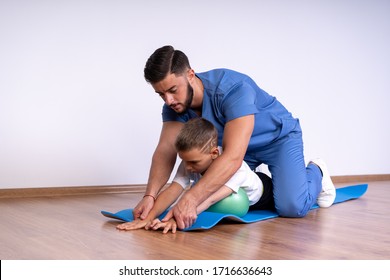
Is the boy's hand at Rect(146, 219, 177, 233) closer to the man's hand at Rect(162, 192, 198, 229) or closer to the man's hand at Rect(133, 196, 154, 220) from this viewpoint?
the man's hand at Rect(162, 192, 198, 229)

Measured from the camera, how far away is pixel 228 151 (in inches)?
83.1

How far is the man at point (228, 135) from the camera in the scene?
83.0 inches

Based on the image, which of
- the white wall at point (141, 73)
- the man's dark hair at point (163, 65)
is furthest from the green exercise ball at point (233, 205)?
the white wall at point (141, 73)

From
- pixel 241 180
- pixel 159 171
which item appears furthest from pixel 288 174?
pixel 159 171

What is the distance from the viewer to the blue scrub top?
Answer: 7.38 ft

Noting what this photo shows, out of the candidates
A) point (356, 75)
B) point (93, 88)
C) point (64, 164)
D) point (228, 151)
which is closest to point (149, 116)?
point (93, 88)

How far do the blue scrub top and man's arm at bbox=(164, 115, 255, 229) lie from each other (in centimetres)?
6

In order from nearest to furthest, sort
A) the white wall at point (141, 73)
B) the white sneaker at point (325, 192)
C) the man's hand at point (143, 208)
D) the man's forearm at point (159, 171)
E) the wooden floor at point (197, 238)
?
1. the wooden floor at point (197, 238)
2. the man's hand at point (143, 208)
3. the man's forearm at point (159, 171)
4. the white sneaker at point (325, 192)
5. the white wall at point (141, 73)

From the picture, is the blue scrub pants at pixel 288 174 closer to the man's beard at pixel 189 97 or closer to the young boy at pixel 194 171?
the young boy at pixel 194 171

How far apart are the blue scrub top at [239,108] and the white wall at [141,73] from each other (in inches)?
43.1

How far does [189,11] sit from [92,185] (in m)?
1.34

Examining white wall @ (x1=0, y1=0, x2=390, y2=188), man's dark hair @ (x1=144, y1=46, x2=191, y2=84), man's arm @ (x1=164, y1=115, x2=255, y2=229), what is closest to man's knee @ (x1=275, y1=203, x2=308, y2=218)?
man's arm @ (x1=164, y1=115, x2=255, y2=229)
